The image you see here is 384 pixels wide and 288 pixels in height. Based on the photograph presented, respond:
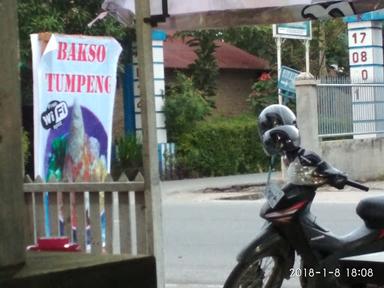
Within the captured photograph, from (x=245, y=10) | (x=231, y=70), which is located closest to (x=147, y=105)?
(x=245, y=10)

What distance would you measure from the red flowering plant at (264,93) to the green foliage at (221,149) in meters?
1.11

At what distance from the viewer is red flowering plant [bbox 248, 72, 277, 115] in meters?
26.2

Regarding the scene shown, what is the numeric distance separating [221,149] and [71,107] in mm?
17622

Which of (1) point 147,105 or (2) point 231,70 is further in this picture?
(2) point 231,70

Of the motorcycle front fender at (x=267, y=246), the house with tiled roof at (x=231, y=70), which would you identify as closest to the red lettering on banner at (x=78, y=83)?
the motorcycle front fender at (x=267, y=246)

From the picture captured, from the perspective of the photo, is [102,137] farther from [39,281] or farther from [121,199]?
[39,281]

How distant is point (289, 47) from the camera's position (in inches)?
1168

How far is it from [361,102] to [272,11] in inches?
551

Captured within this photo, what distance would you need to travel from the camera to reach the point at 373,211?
18.6ft

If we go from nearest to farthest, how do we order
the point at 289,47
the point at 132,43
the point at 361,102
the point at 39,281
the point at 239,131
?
1. the point at 39,281
2. the point at 361,102
3. the point at 132,43
4. the point at 239,131
5. the point at 289,47

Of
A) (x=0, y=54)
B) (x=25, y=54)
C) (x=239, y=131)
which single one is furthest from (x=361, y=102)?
(x=0, y=54)

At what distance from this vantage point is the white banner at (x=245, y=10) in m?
5.41

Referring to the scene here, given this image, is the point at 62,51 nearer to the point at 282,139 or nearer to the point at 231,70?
the point at 282,139

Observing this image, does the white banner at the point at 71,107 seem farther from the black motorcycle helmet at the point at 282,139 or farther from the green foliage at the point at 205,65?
the green foliage at the point at 205,65
